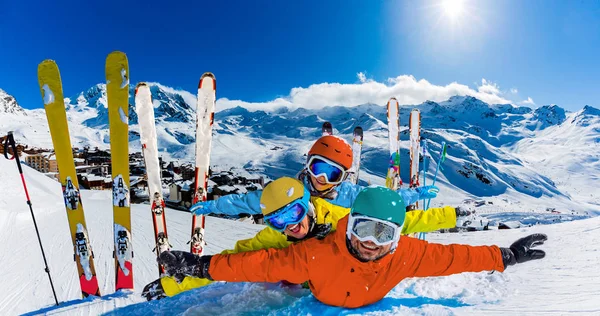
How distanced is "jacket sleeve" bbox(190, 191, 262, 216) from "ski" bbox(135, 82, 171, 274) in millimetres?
1328

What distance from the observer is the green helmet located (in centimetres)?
221

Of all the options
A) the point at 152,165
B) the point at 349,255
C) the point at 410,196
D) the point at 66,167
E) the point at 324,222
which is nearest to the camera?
the point at 349,255

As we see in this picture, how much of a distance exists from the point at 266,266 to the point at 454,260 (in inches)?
53.5

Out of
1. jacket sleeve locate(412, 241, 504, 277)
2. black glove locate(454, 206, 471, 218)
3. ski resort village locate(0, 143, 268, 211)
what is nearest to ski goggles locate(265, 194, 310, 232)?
jacket sleeve locate(412, 241, 504, 277)

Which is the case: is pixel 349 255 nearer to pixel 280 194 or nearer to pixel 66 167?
pixel 280 194

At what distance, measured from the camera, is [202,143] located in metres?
5.31

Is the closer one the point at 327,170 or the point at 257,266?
the point at 257,266

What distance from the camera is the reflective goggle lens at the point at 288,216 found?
8.85ft

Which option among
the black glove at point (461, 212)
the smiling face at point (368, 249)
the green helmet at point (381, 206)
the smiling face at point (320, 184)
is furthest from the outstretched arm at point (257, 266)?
the black glove at point (461, 212)

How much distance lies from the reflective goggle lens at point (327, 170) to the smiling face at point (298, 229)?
0.73 m

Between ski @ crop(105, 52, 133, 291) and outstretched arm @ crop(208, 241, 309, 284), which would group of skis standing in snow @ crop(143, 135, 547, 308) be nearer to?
outstretched arm @ crop(208, 241, 309, 284)

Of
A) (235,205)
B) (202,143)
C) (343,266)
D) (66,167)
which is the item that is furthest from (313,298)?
(66,167)

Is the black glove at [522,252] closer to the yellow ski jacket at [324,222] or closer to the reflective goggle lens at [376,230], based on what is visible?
the yellow ski jacket at [324,222]

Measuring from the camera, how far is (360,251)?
2287 millimetres
